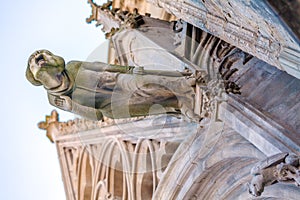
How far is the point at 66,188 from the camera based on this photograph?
1038cm

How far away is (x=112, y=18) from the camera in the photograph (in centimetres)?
870

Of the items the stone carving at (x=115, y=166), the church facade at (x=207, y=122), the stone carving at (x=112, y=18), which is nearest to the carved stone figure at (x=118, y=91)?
the church facade at (x=207, y=122)

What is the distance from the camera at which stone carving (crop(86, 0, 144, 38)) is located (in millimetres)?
7910

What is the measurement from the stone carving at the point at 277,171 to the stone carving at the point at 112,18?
4.17 m

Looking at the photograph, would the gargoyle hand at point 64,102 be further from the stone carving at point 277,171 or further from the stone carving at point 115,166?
the stone carving at point 277,171

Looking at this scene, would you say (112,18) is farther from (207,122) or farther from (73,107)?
(207,122)

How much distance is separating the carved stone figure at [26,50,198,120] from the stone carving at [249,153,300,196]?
178cm

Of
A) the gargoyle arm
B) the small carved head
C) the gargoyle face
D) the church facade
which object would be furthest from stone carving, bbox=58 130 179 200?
the small carved head

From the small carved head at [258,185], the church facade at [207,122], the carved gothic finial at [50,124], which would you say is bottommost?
the small carved head at [258,185]

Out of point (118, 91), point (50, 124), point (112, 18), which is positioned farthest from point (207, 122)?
point (50, 124)

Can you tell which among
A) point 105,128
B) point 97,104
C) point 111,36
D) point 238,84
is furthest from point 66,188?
point 238,84

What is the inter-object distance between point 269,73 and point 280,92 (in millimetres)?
361

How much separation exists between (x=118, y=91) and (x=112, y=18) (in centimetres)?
318

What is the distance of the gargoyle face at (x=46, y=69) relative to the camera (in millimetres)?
5332
